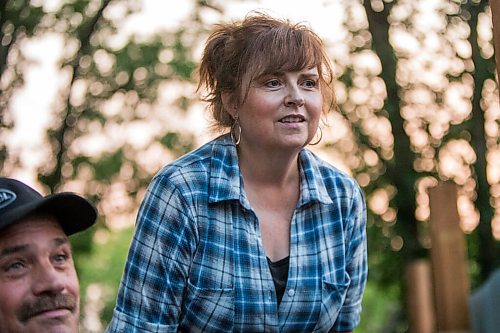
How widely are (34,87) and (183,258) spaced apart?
27.8ft

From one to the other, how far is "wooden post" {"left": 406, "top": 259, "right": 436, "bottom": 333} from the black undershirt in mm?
4911

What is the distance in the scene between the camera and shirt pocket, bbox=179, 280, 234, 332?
3297mm

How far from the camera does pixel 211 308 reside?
3.30 m

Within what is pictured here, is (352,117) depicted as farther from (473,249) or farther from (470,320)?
(470,320)

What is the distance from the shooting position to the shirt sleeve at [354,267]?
3578 mm

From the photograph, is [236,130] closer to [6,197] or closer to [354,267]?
[354,267]

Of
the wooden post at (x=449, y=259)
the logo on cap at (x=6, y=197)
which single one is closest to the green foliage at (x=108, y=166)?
the wooden post at (x=449, y=259)

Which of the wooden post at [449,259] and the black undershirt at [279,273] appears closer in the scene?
the black undershirt at [279,273]

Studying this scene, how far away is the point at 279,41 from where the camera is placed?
134 inches

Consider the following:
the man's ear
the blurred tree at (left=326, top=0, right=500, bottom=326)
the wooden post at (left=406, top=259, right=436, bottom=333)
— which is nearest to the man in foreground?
the man's ear

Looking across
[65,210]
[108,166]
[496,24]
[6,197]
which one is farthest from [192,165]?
[108,166]

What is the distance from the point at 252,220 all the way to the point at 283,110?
359 millimetres

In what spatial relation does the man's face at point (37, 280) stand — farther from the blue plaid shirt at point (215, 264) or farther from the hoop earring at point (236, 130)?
the hoop earring at point (236, 130)

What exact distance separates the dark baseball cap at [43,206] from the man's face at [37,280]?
0.12 feet
